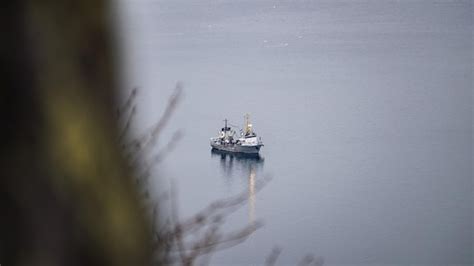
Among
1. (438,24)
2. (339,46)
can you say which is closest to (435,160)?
(339,46)

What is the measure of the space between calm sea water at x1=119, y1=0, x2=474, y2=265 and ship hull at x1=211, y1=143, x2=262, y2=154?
7.5 inches

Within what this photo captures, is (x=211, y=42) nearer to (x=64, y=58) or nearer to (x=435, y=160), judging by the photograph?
(x=435, y=160)

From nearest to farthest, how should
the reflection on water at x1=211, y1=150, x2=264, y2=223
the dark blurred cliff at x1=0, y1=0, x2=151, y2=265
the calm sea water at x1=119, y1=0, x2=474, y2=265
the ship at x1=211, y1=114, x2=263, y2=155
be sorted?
the dark blurred cliff at x1=0, y1=0, x2=151, y2=265 → the calm sea water at x1=119, y1=0, x2=474, y2=265 → the reflection on water at x1=211, y1=150, x2=264, y2=223 → the ship at x1=211, y1=114, x2=263, y2=155

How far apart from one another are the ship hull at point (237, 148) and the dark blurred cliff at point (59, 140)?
1676 centimetres

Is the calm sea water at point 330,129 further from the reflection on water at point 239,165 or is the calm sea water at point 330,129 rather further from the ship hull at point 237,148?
the ship hull at point 237,148

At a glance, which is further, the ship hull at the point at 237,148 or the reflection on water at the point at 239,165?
the ship hull at the point at 237,148

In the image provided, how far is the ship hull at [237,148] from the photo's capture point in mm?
17250

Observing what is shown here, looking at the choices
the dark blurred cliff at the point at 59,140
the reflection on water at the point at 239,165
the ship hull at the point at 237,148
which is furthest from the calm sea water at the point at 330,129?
the dark blurred cliff at the point at 59,140

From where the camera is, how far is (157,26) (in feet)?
99.0

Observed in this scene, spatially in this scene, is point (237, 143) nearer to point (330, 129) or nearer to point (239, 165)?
point (239, 165)

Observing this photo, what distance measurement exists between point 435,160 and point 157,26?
13.9 meters

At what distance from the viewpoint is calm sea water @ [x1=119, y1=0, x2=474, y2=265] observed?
46.0 feet

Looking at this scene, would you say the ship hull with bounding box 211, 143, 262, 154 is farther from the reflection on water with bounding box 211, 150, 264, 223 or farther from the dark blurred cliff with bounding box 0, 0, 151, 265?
the dark blurred cliff with bounding box 0, 0, 151, 265

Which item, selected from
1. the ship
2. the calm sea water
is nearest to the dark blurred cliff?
the calm sea water
